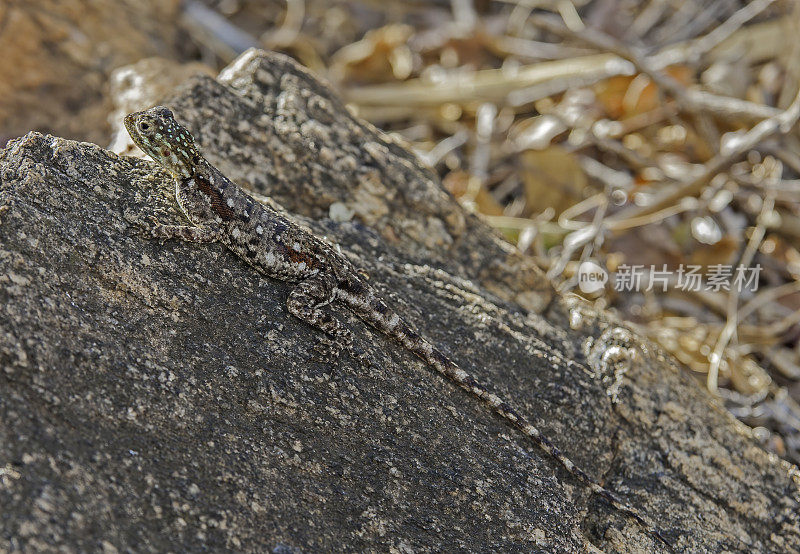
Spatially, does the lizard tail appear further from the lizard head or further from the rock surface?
the lizard head

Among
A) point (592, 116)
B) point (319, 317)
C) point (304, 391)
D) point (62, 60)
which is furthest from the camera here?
point (592, 116)

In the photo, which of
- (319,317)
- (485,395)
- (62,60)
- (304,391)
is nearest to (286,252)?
(319,317)

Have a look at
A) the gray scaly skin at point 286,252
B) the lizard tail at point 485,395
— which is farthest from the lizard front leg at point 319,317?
the lizard tail at point 485,395

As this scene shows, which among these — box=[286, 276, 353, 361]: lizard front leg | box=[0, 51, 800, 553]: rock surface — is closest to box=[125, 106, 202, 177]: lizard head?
box=[0, 51, 800, 553]: rock surface

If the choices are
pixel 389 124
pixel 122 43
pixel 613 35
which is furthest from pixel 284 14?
pixel 613 35

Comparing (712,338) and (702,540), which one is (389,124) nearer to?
(712,338)

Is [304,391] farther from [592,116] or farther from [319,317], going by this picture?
[592,116]
